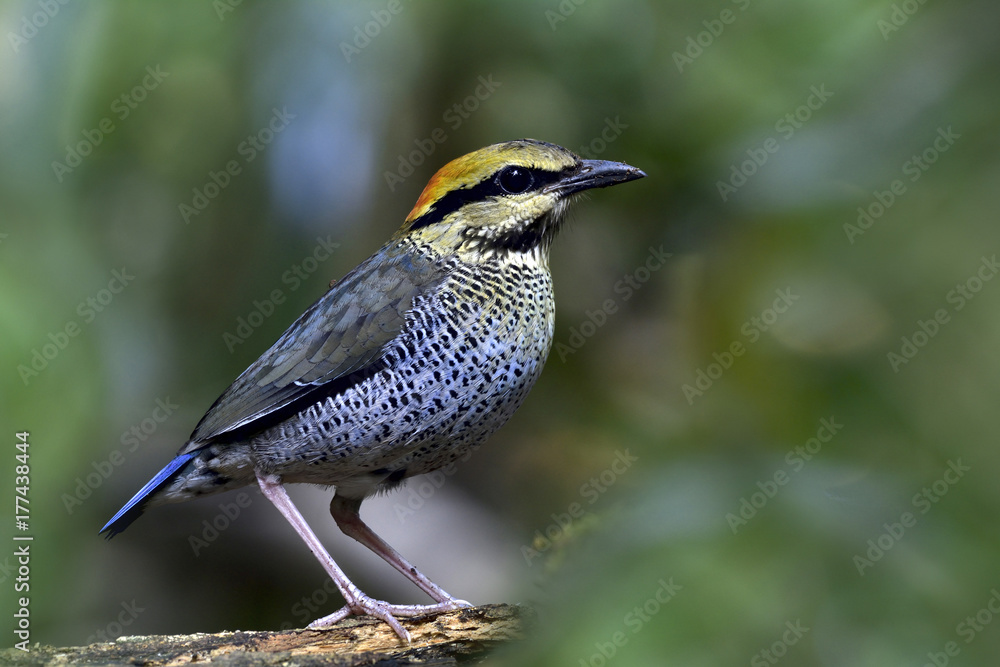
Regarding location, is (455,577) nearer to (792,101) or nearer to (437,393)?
(437,393)

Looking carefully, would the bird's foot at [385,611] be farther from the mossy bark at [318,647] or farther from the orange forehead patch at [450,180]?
the orange forehead patch at [450,180]

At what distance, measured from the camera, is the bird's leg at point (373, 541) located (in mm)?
4718

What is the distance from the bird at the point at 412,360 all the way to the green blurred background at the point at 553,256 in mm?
521

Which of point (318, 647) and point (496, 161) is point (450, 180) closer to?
point (496, 161)

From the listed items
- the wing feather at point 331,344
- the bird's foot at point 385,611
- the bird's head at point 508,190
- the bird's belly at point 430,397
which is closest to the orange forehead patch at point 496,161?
the bird's head at point 508,190

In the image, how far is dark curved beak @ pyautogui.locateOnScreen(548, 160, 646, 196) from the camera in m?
4.40

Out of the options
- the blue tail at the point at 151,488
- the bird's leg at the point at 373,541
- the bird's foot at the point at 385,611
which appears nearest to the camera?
the bird's foot at the point at 385,611

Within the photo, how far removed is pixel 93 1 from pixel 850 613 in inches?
226

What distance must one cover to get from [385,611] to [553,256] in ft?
11.7

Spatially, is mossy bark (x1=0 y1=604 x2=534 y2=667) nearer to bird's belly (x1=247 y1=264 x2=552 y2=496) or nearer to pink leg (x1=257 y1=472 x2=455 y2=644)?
pink leg (x1=257 y1=472 x2=455 y2=644)

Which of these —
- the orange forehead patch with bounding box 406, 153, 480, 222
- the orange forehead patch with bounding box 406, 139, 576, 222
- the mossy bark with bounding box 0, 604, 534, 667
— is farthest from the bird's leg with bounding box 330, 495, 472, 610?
the orange forehead patch with bounding box 406, 139, 576, 222

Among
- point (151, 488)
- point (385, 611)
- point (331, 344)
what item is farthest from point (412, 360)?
point (151, 488)

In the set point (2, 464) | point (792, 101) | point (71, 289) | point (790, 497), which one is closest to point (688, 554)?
point (790, 497)

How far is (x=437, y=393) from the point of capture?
4.09 metres
